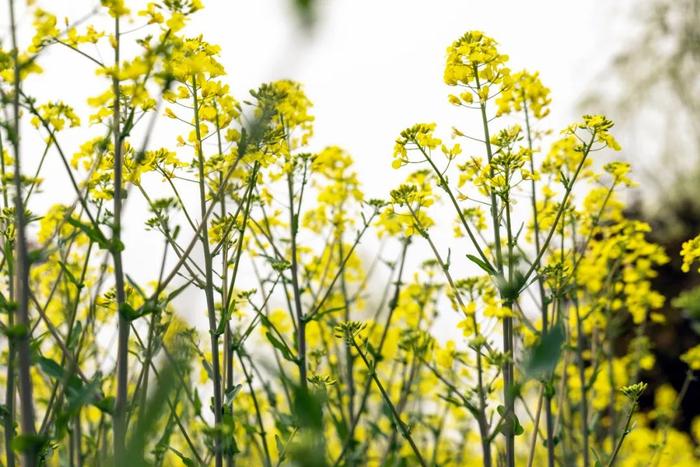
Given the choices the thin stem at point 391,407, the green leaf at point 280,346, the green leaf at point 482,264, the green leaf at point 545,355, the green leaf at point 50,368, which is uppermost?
the green leaf at point 482,264

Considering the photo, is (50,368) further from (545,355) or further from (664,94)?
(664,94)

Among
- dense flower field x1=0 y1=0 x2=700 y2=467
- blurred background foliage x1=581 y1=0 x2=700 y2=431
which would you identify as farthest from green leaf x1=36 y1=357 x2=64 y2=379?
blurred background foliage x1=581 y1=0 x2=700 y2=431

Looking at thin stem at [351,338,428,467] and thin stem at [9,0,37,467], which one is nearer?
thin stem at [9,0,37,467]

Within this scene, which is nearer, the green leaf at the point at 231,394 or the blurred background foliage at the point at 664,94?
the green leaf at the point at 231,394

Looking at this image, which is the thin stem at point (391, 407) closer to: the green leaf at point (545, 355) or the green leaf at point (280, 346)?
the green leaf at point (280, 346)

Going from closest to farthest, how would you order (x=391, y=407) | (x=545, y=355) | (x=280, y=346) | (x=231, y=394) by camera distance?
(x=545, y=355), (x=391, y=407), (x=231, y=394), (x=280, y=346)

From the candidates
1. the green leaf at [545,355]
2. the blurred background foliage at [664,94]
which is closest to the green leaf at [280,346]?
the green leaf at [545,355]

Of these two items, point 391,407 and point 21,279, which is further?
point 391,407

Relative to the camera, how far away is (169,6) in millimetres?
2273

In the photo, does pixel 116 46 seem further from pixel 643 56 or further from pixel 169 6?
pixel 643 56

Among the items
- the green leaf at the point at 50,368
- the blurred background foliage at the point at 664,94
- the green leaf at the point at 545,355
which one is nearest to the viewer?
the green leaf at the point at 545,355

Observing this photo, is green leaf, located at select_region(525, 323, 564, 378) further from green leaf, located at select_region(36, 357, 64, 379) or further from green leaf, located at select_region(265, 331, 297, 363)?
green leaf, located at select_region(265, 331, 297, 363)

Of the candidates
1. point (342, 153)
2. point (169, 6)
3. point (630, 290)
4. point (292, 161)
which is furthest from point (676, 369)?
point (169, 6)

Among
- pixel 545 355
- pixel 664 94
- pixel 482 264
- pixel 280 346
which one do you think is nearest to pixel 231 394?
pixel 280 346
